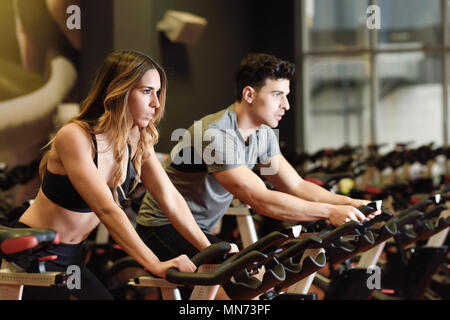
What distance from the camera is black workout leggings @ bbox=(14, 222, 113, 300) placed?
2158 mm

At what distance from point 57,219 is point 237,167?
734mm

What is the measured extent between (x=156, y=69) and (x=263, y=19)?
8.61 m

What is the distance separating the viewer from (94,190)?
1991mm

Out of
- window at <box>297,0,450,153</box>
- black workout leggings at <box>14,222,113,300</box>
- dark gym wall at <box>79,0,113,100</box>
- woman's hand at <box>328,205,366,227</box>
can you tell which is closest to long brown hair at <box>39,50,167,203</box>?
black workout leggings at <box>14,222,113,300</box>

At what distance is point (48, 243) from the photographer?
1.70 meters

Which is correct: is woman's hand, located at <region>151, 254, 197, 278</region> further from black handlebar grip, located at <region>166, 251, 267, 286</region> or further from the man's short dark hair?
the man's short dark hair

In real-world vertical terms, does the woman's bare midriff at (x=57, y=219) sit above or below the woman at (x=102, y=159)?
below

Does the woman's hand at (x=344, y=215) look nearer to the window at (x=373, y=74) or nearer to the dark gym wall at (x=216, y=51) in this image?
the dark gym wall at (x=216, y=51)

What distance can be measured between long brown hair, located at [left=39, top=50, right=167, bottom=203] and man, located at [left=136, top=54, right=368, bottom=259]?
20.8 inches

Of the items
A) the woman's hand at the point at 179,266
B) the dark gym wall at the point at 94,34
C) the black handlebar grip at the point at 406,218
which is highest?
the dark gym wall at the point at 94,34

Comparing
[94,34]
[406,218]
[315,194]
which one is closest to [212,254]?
[406,218]

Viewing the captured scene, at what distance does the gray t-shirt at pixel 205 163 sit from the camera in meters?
2.67

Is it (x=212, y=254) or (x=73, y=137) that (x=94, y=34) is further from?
(x=212, y=254)

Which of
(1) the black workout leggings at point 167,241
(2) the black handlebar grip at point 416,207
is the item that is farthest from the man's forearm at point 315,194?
(1) the black workout leggings at point 167,241
